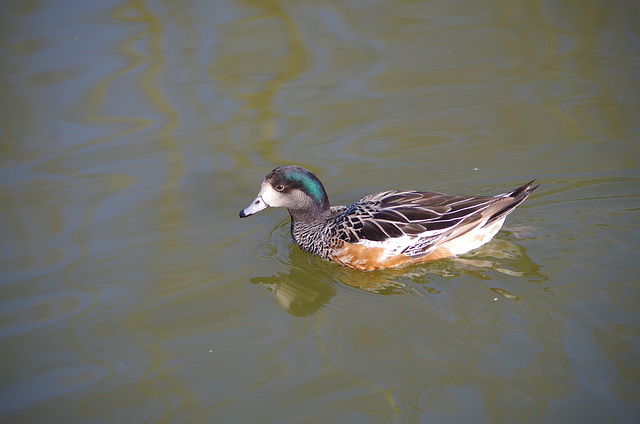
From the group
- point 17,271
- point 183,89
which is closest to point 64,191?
point 17,271

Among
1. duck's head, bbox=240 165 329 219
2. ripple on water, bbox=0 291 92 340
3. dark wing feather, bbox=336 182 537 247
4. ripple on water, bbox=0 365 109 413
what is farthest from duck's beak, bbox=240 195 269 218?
ripple on water, bbox=0 365 109 413

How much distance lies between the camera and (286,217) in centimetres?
691

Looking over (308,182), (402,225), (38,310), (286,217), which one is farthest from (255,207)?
(38,310)

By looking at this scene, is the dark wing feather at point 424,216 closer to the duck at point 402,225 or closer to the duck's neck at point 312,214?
the duck at point 402,225

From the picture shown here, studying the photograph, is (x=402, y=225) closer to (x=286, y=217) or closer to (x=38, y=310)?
(x=286, y=217)

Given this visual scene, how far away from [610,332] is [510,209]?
1369 millimetres

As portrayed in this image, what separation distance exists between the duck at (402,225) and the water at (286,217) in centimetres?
15

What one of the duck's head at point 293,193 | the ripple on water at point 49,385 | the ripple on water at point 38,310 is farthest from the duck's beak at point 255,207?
the ripple on water at point 49,385

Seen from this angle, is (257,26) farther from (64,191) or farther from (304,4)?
(64,191)

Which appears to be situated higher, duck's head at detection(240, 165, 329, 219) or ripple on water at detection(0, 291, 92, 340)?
duck's head at detection(240, 165, 329, 219)

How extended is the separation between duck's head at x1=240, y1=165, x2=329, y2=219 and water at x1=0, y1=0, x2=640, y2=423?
1.38 feet

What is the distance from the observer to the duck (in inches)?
221

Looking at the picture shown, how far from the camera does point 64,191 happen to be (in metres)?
7.00

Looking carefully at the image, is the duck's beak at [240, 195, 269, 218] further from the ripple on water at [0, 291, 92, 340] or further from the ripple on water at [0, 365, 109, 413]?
the ripple on water at [0, 365, 109, 413]
